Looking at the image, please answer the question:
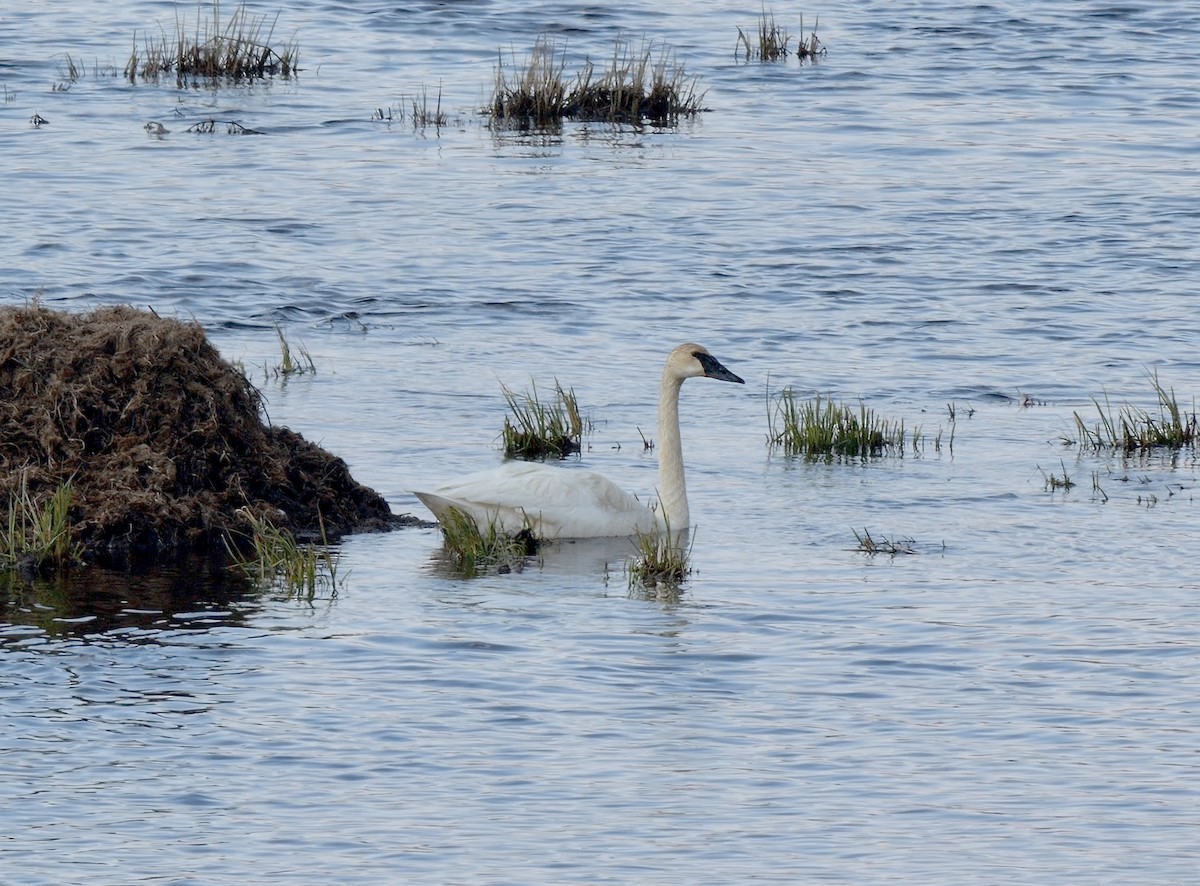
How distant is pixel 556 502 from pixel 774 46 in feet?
69.3

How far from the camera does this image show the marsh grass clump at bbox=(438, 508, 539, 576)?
1076 centimetres

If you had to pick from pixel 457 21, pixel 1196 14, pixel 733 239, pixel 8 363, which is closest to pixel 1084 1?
pixel 1196 14

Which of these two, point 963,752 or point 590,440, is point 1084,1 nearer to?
point 590,440

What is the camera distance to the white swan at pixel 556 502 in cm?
1116

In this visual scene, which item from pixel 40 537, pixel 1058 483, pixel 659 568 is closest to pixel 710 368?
pixel 1058 483

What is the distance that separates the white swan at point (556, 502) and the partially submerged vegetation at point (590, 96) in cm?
1599

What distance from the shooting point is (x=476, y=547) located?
1082cm

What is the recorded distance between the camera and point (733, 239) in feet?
68.6

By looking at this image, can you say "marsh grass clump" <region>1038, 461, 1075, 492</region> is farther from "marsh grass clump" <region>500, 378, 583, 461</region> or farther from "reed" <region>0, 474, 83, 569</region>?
"reed" <region>0, 474, 83, 569</region>

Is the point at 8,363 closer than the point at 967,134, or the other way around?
the point at 8,363

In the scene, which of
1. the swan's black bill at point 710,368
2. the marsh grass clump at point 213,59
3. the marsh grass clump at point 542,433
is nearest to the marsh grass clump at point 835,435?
the swan's black bill at point 710,368

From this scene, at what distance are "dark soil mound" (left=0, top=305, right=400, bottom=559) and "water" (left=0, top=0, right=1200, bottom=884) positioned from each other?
470 mm

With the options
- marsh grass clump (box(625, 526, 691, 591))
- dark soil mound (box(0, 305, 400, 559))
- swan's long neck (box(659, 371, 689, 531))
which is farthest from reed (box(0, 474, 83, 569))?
swan's long neck (box(659, 371, 689, 531))

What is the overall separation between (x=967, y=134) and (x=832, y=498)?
1476cm
